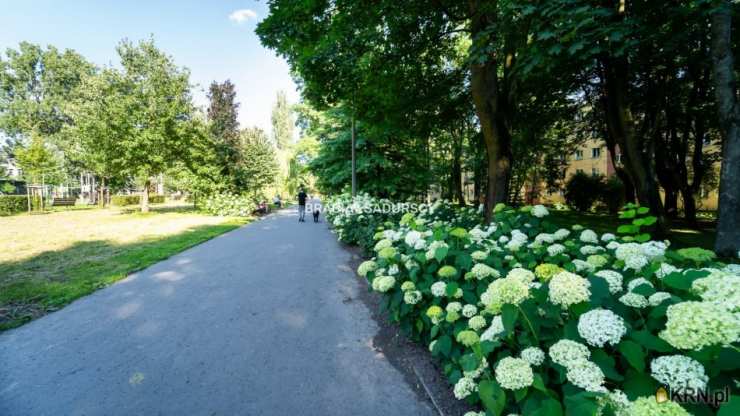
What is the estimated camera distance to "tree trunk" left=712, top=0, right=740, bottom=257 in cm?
559

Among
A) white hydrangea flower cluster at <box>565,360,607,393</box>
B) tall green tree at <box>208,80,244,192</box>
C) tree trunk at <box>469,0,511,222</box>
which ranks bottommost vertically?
white hydrangea flower cluster at <box>565,360,607,393</box>

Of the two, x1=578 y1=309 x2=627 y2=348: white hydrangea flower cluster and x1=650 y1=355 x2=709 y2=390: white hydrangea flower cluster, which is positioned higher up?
x1=578 y1=309 x2=627 y2=348: white hydrangea flower cluster

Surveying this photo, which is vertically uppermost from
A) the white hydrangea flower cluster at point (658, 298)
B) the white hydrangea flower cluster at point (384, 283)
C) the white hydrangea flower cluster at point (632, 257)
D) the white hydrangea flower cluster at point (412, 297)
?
the white hydrangea flower cluster at point (632, 257)

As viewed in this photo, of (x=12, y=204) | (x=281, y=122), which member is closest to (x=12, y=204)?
(x=12, y=204)

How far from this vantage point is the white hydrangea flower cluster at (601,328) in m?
1.23

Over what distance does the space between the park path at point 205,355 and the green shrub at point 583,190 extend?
27.1 meters

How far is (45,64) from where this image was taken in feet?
133

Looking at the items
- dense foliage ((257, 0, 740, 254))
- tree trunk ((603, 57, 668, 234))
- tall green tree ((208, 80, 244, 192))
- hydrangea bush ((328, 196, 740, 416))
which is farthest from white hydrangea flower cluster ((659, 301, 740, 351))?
tall green tree ((208, 80, 244, 192))

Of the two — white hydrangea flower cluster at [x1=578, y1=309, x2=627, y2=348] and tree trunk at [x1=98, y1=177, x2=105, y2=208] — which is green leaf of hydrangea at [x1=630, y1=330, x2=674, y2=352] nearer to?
white hydrangea flower cluster at [x1=578, y1=309, x2=627, y2=348]

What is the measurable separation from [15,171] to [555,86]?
64.7m

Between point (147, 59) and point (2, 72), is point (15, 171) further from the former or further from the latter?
point (147, 59)

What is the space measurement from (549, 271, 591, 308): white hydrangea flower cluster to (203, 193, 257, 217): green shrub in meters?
21.9

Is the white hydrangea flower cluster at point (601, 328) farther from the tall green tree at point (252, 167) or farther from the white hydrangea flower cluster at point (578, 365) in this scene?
the tall green tree at point (252, 167)

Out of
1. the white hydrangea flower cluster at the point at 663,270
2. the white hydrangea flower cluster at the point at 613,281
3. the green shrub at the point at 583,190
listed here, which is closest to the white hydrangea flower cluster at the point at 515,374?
the white hydrangea flower cluster at the point at 613,281
